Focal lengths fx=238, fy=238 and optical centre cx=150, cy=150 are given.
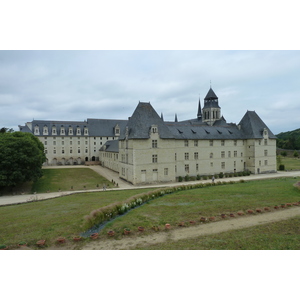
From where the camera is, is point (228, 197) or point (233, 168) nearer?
point (228, 197)

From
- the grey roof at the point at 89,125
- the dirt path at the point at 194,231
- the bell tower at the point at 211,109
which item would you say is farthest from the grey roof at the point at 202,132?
the grey roof at the point at 89,125

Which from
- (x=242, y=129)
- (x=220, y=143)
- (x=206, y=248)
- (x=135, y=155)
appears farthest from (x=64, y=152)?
(x=206, y=248)

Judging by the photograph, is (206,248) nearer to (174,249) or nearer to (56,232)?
(174,249)

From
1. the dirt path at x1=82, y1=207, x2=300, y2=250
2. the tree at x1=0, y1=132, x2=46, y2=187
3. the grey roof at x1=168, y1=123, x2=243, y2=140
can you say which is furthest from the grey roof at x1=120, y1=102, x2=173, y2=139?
the dirt path at x1=82, y1=207, x2=300, y2=250

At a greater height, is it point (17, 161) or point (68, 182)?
point (17, 161)

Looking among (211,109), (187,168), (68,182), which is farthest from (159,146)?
(211,109)

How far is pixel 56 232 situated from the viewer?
13359 mm

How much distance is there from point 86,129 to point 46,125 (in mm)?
10438

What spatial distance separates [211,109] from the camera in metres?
78.3

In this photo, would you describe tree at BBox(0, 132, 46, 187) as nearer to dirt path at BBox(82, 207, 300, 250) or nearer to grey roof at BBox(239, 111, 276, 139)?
dirt path at BBox(82, 207, 300, 250)

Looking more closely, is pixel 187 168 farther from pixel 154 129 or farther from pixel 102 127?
pixel 102 127

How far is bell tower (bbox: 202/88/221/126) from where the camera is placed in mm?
78250

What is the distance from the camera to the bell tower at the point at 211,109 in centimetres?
7825

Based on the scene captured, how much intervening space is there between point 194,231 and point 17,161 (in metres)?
27.5
